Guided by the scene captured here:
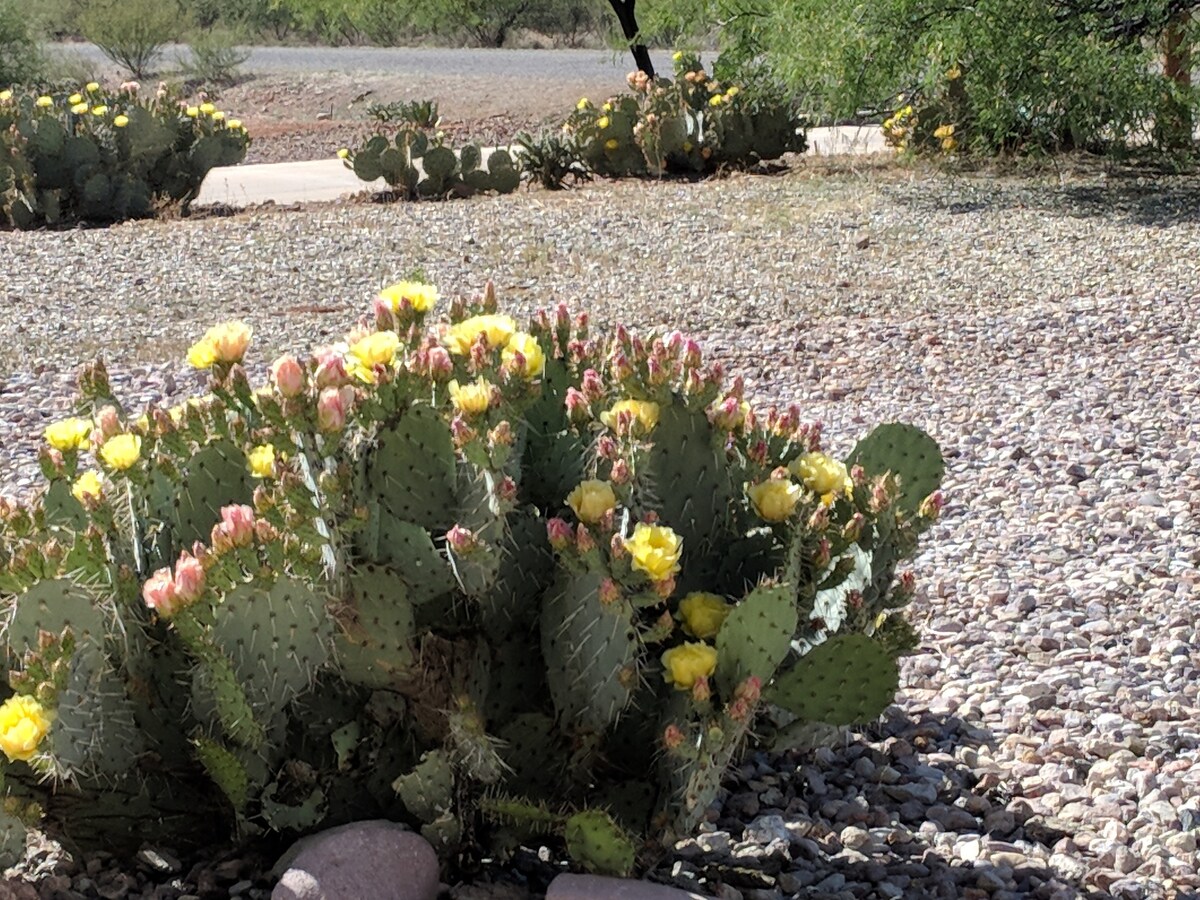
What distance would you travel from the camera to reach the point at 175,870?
103 inches

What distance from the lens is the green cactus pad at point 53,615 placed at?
7.52 feet

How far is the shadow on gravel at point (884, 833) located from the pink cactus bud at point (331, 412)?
0.97 metres

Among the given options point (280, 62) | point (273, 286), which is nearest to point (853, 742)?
point (273, 286)

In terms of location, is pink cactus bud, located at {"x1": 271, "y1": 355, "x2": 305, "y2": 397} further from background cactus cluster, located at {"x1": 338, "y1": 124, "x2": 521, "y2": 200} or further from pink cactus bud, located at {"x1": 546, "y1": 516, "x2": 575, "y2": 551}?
background cactus cluster, located at {"x1": 338, "y1": 124, "x2": 521, "y2": 200}

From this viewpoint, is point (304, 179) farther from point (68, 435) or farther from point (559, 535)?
point (559, 535)

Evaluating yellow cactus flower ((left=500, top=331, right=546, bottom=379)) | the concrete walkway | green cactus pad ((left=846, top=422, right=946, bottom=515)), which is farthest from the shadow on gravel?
the concrete walkway

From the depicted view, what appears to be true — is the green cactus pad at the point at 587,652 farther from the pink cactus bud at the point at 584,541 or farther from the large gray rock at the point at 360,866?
the large gray rock at the point at 360,866

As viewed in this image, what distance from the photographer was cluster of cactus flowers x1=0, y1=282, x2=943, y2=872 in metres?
2.31

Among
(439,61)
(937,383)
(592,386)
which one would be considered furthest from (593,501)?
(439,61)

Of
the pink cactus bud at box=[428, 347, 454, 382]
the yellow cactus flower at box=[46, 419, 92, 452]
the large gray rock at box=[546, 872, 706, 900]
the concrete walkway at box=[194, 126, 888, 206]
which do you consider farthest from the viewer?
the concrete walkway at box=[194, 126, 888, 206]

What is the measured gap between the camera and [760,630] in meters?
2.39

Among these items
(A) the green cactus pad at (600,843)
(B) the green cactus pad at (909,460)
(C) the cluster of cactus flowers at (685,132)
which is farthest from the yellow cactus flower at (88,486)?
(C) the cluster of cactus flowers at (685,132)

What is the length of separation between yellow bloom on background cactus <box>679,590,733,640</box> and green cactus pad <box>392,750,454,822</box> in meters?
0.45

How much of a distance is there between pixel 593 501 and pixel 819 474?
565 mm
